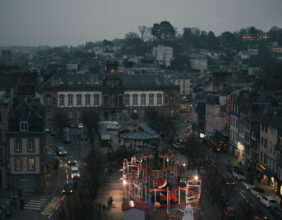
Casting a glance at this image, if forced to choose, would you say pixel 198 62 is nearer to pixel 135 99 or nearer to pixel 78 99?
pixel 135 99

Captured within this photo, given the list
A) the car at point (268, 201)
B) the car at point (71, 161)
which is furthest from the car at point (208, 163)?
the car at point (71, 161)

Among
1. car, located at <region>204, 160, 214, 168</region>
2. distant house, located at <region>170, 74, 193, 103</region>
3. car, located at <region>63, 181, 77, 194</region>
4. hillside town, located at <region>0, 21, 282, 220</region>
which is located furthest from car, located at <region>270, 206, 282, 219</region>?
distant house, located at <region>170, 74, 193, 103</region>

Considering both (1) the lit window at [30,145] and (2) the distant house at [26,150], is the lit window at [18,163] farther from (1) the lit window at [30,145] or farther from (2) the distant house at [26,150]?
(1) the lit window at [30,145]

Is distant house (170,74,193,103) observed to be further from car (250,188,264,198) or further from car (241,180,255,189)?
car (250,188,264,198)

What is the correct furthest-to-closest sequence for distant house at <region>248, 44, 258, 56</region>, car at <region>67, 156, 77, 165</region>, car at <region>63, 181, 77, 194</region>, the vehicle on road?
distant house at <region>248, 44, 258, 56</region>, car at <region>67, 156, 77, 165</region>, car at <region>63, 181, 77, 194</region>, the vehicle on road

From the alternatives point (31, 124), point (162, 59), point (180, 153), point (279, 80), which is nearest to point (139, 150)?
point (180, 153)

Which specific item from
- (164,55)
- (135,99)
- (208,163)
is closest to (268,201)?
(208,163)
